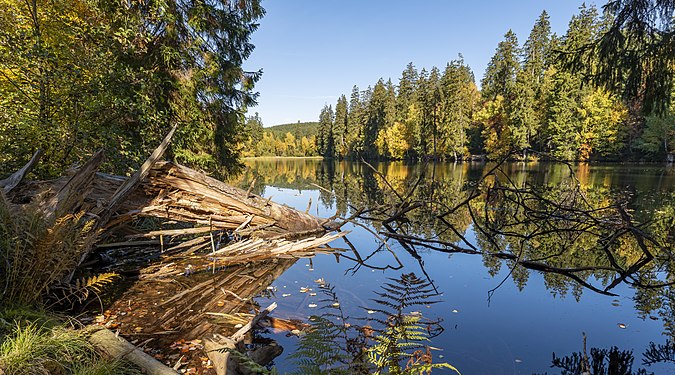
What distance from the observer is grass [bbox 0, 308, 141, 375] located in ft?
7.80

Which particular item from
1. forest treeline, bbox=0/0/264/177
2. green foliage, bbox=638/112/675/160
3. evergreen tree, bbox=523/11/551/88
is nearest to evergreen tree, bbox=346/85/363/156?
evergreen tree, bbox=523/11/551/88

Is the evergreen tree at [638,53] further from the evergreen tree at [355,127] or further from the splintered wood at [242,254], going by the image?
the evergreen tree at [355,127]

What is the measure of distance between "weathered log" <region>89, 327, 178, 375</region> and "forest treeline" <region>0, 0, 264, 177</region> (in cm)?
485

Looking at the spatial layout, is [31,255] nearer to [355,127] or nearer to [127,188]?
[127,188]

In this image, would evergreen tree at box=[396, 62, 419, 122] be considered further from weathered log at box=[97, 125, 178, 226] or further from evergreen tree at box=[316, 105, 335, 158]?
weathered log at box=[97, 125, 178, 226]

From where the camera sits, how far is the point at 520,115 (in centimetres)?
4159

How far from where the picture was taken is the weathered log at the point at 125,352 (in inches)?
109

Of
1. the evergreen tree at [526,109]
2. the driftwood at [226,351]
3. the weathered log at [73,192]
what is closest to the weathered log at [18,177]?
the weathered log at [73,192]

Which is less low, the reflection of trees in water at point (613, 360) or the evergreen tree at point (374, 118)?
the evergreen tree at point (374, 118)

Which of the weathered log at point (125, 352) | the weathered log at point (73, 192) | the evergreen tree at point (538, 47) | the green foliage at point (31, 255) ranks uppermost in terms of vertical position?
the evergreen tree at point (538, 47)

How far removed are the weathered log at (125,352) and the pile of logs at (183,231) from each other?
4cm

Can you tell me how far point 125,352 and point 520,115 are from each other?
1859 inches

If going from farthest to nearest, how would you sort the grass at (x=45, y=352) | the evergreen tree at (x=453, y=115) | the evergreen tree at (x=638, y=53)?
the evergreen tree at (x=453, y=115)
the evergreen tree at (x=638, y=53)
the grass at (x=45, y=352)

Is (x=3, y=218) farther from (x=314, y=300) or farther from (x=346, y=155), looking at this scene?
(x=346, y=155)
